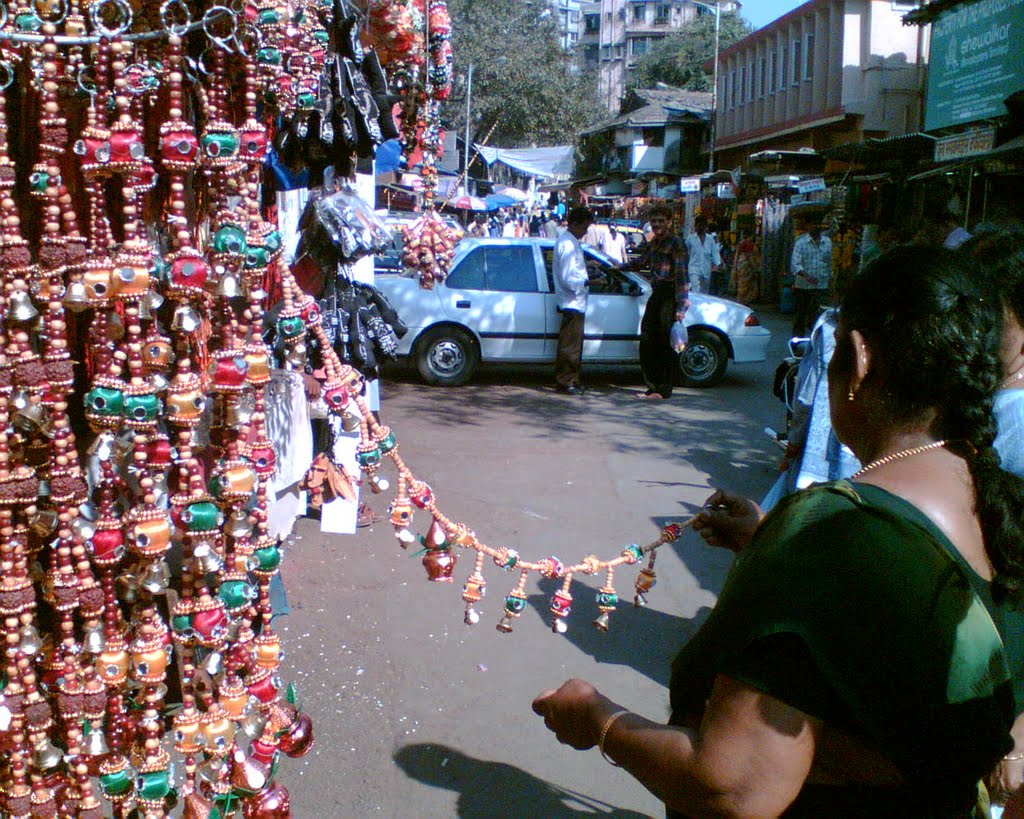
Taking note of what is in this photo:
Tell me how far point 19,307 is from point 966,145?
1219 cm

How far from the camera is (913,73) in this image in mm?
23828

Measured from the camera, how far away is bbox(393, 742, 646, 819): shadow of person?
3.05 meters

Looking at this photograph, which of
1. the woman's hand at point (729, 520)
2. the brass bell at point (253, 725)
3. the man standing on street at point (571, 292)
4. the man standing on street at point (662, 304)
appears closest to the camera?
the brass bell at point (253, 725)

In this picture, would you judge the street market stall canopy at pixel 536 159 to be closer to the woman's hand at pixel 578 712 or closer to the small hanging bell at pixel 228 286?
the small hanging bell at pixel 228 286

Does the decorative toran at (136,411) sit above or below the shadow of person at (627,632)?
above

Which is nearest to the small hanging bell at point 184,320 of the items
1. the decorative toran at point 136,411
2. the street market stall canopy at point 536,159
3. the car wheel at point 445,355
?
the decorative toran at point 136,411

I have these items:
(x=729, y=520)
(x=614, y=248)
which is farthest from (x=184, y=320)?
(x=614, y=248)

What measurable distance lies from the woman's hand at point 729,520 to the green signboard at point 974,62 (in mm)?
12758

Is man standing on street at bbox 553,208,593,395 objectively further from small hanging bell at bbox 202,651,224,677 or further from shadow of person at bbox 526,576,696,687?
small hanging bell at bbox 202,651,224,677

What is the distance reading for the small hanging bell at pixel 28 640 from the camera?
5.36ft

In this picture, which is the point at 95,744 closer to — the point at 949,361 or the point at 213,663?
the point at 213,663

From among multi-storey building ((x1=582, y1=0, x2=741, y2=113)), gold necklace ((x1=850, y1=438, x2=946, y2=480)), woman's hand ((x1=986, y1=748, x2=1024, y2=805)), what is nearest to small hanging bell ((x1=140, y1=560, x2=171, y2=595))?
gold necklace ((x1=850, y1=438, x2=946, y2=480))

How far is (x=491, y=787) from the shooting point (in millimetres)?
3166

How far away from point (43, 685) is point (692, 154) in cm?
4000
